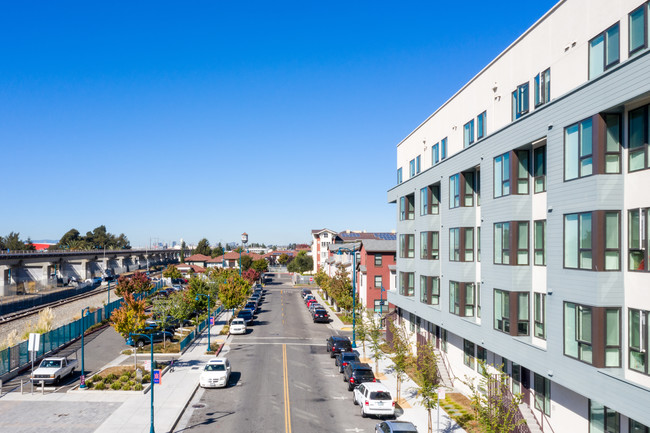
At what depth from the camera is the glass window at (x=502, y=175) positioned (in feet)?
74.1

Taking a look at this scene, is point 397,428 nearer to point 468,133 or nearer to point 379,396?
point 379,396

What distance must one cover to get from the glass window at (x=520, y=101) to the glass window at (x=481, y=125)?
3088 mm

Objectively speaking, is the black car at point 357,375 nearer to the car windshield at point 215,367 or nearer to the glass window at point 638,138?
the car windshield at point 215,367

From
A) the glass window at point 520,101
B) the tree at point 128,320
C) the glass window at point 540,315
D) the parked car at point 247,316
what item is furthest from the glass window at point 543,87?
Result: the parked car at point 247,316

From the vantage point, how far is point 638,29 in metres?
15.4

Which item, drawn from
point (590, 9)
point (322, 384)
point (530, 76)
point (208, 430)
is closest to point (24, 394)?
point (208, 430)

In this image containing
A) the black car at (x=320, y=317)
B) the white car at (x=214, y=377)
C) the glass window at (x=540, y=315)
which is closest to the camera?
the glass window at (x=540, y=315)

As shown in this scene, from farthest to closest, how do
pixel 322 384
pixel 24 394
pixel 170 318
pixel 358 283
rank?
pixel 358 283
pixel 170 318
pixel 322 384
pixel 24 394

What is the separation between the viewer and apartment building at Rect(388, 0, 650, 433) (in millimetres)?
15242

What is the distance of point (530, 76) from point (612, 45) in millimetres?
5437

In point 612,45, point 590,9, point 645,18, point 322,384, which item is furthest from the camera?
point 322,384

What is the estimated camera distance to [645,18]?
1502 cm

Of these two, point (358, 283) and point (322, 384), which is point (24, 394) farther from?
point (358, 283)

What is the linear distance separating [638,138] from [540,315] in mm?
8788
